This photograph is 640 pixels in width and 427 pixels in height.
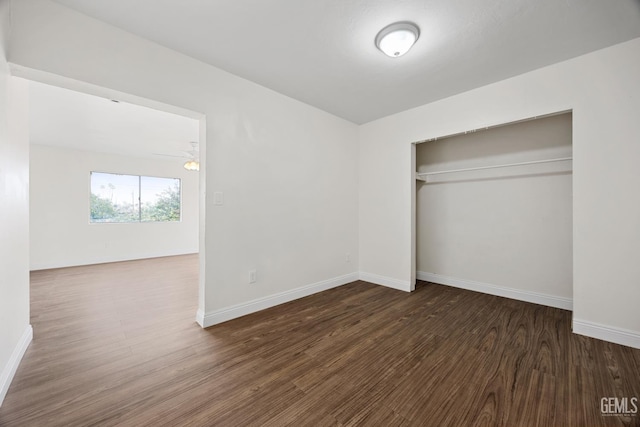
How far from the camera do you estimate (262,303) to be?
277 cm

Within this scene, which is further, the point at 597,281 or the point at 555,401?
the point at 597,281

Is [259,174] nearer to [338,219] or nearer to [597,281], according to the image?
[338,219]

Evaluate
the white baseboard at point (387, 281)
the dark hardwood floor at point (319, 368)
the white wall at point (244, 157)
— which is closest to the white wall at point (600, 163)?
the dark hardwood floor at point (319, 368)

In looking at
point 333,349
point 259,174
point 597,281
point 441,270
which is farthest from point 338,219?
point 597,281

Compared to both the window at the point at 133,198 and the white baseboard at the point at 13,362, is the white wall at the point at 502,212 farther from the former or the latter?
the window at the point at 133,198

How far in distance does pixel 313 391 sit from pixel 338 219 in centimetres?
244

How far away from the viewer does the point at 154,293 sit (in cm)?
338

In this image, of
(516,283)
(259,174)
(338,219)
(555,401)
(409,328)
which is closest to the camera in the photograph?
(555,401)

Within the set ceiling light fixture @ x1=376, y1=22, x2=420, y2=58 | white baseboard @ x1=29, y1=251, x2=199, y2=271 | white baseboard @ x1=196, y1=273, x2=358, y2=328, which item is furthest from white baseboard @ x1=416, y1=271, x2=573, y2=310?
white baseboard @ x1=29, y1=251, x2=199, y2=271

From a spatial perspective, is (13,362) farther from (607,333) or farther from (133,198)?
(133,198)

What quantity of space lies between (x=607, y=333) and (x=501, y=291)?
3.67ft

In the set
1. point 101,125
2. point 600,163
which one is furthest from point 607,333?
point 101,125

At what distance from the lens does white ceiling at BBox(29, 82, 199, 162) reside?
2988 mm

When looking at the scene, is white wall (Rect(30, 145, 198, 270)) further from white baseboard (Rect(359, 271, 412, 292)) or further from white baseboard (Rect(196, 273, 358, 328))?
white baseboard (Rect(359, 271, 412, 292))
